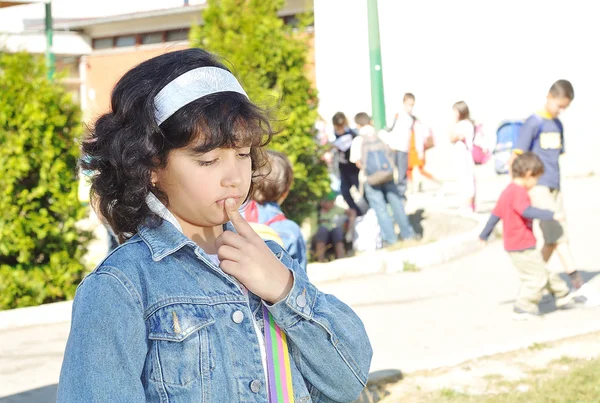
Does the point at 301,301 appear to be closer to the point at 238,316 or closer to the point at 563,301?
the point at 238,316

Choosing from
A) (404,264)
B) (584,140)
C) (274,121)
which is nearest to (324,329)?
(274,121)

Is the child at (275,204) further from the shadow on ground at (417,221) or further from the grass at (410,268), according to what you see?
the shadow on ground at (417,221)

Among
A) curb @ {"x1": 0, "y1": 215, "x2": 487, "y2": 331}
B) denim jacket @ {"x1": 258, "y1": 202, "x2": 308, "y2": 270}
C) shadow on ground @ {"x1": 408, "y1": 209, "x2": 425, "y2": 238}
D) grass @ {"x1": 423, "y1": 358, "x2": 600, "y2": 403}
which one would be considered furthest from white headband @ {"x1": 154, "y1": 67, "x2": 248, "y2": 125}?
shadow on ground @ {"x1": 408, "y1": 209, "x2": 425, "y2": 238}

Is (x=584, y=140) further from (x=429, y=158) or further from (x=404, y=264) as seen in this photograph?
(x=404, y=264)

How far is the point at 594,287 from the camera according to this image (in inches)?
318

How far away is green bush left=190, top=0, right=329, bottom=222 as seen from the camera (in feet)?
31.8

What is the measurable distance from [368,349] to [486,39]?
68.4 ft

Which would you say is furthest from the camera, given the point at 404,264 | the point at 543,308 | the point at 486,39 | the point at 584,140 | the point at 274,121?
the point at 486,39

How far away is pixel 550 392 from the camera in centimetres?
487

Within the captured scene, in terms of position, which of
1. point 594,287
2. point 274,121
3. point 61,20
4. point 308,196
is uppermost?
point 61,20

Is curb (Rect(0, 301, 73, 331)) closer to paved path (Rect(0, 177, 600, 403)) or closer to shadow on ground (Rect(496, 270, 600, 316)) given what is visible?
paved path (Rect(0, 177, 600, 403))

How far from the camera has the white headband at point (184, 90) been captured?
A: 193cm

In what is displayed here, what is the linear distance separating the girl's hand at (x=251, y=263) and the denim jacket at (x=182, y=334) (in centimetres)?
3

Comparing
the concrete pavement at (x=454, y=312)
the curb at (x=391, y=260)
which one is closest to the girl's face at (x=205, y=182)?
the concrete pavement at (x=454, y=312)
